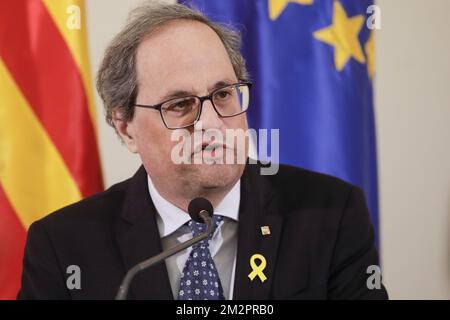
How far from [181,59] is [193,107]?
5.4 inches

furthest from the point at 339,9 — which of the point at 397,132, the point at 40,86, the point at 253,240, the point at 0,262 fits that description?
the point at 0,262

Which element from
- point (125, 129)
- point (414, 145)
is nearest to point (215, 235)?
point (125, 129)

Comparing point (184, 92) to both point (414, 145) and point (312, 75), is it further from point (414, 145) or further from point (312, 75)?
point (414, 145)

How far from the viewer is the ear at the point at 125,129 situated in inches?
Result: 67.1

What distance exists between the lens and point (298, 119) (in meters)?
2.01

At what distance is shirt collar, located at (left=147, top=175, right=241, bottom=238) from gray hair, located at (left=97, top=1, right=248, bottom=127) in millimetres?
289

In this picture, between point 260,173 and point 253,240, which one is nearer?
point 253,240

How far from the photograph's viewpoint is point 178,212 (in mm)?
1629

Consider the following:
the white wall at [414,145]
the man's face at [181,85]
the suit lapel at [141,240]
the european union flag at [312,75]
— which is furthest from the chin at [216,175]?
the white wall at [414,145]

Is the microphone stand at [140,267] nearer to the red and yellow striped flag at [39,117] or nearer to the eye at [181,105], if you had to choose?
the eye at [181,105]

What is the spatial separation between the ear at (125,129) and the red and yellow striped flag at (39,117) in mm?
259

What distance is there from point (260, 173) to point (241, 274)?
35cm

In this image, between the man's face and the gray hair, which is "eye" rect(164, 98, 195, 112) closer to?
the man's face

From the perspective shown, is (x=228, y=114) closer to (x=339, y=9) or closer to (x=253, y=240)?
(x=253, y=240)
